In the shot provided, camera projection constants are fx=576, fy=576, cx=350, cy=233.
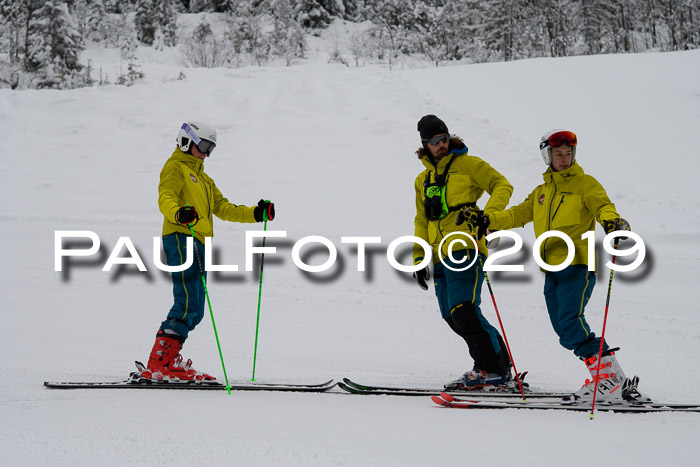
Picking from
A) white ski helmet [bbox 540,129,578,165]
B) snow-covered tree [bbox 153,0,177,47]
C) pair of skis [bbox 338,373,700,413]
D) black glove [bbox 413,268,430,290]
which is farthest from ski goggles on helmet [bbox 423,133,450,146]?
snow-covered tree [bbox 153,0,177,47]

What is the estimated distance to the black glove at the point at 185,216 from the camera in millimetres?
3631

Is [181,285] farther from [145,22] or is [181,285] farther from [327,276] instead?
[145,22]

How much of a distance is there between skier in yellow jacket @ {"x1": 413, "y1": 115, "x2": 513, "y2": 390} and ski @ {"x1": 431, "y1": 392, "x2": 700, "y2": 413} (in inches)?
16.3

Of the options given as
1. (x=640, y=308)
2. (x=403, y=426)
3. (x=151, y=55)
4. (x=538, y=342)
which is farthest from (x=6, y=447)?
(x=151, y=55)

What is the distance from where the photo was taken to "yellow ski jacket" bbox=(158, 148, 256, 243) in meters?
3.90

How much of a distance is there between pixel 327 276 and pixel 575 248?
4210 millimetres

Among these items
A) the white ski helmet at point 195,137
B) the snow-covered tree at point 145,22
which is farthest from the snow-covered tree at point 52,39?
the white ski helmet at point 195,137

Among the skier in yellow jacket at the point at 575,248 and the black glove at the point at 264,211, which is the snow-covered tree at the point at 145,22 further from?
the skier in yellow jacket at the point at 575,248

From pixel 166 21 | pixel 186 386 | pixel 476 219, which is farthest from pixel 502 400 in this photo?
pixel 166 21

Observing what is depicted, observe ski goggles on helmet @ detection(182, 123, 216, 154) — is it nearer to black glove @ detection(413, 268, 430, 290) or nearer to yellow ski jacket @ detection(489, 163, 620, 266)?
black glove @ detection(413, 268, 430, 290)

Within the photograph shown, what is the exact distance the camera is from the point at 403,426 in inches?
118

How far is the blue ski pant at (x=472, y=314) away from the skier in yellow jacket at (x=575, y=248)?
16.3 inches

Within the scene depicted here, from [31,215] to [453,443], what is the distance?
9.03 m

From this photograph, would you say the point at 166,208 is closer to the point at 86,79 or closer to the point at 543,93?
the point at 543,93
